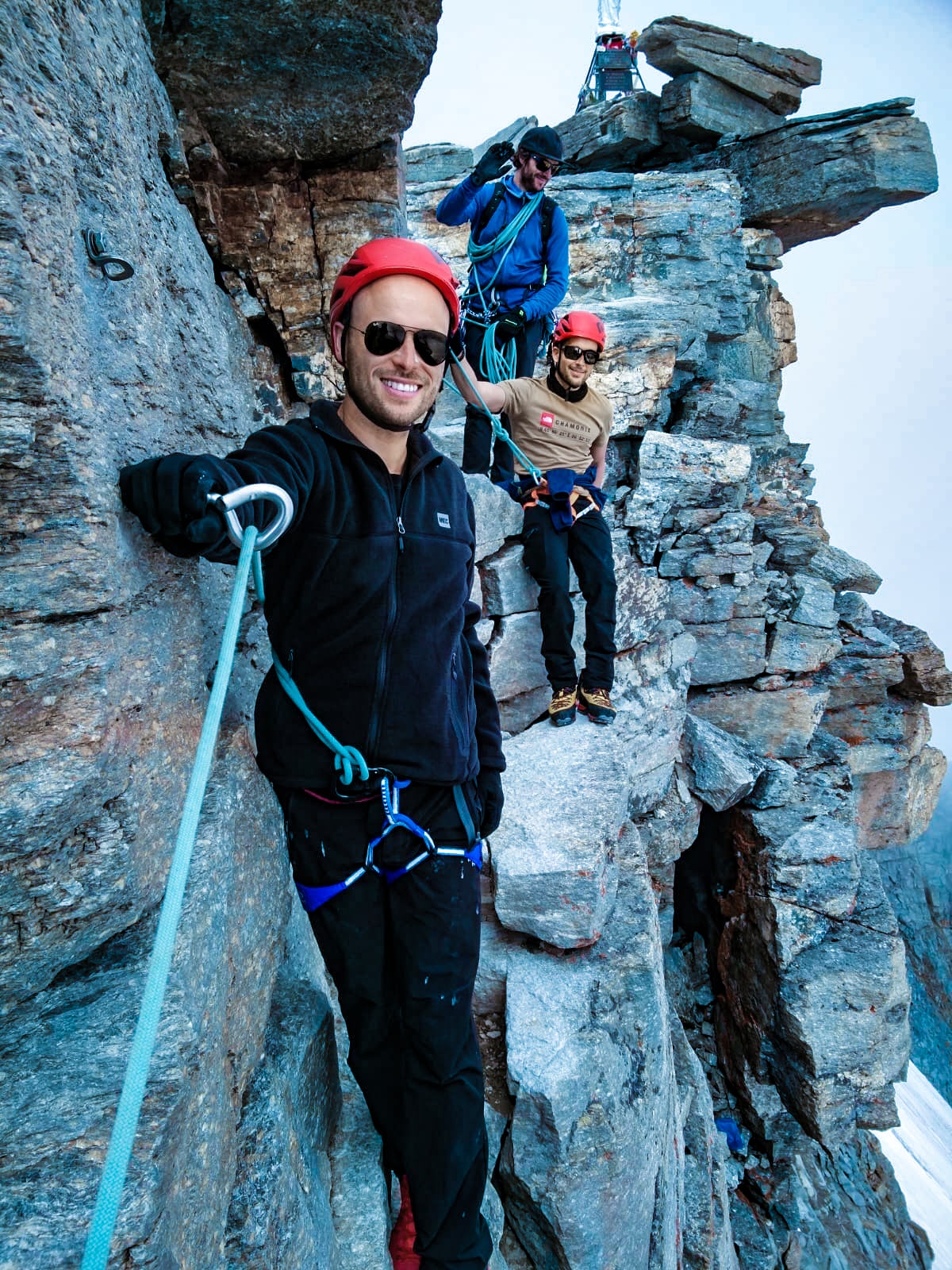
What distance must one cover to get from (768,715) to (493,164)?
20.7 ft

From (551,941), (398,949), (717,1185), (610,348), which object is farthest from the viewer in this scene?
(610,348)

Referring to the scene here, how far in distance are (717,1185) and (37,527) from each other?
18.3ft

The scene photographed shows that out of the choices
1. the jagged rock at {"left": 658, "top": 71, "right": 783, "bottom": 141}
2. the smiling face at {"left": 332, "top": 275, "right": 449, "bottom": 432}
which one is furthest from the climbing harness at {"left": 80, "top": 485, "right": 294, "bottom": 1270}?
the jagged rock at {"left": 658, "top": 71, "right": 783, "bottom": 141}

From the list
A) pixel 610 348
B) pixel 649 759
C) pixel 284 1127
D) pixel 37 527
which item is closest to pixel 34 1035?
pixel 284 1127

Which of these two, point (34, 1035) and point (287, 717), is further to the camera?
point (287, 717)

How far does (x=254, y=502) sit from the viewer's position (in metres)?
1.54

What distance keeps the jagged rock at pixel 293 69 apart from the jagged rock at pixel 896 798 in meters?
9.94

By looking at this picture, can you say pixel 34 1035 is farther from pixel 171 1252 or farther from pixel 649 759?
pixel 649 759

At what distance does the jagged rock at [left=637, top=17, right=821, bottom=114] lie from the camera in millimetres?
12938

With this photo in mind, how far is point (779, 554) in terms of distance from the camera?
862 centimetres

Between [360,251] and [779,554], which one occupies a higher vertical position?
[360,251]

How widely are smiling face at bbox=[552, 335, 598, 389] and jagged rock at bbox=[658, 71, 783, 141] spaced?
1157cm

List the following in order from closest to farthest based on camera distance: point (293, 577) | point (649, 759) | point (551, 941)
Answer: point (293, 577) → point (551, 941) → point (649, 759)

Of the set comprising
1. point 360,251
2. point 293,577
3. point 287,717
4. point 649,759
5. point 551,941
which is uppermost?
point 360,251
